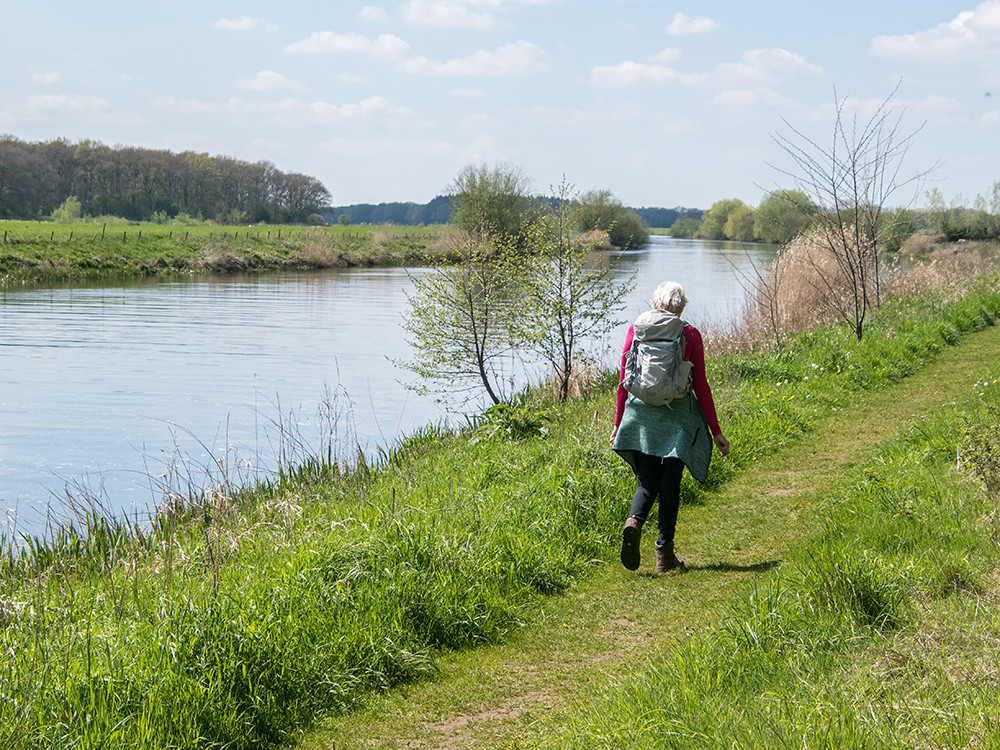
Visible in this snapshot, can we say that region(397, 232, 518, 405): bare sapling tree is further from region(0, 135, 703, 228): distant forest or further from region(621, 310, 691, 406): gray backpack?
region(0, 135, 703, 228): distant forest

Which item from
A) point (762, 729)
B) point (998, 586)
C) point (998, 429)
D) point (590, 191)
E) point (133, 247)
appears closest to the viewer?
point (762, 729)

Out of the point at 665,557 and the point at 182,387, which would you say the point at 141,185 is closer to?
the point at 182,387

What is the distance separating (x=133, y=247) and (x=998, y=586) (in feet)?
178

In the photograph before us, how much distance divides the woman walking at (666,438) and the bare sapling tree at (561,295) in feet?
25.4

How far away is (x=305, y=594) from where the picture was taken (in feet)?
16.2

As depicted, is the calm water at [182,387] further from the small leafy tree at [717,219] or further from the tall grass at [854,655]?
the small leafy tree at [717,219]

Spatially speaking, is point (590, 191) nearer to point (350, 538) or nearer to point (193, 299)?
point (193, 299)

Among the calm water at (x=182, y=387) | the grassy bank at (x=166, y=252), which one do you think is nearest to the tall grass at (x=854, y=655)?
the calm water at (x=182, y=387)

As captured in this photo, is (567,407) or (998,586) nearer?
(998,586)

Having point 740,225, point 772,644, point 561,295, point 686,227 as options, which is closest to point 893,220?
point 561,295

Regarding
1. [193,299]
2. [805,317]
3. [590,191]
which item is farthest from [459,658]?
[590,191]

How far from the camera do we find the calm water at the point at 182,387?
12.0 m

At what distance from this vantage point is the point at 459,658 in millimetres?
4926

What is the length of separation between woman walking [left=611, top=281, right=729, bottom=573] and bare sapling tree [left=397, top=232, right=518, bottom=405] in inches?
317
